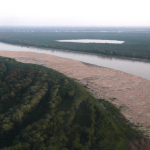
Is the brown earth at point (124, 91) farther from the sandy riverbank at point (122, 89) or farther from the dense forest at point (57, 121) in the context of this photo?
the dense forest at point (57, 121)

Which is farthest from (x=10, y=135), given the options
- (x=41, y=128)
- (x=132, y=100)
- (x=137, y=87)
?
(x=137, y=87)

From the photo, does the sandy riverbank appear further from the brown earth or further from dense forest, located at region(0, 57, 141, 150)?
dense forest, located at region(0, 57, 141, 150)

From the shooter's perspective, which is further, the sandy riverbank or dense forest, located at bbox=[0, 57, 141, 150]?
the sandy riverbank

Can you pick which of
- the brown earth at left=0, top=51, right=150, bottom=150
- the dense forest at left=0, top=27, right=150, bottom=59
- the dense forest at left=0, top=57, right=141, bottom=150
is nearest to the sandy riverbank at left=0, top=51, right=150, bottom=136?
the brown earth at left=0, top=51, right=150, bottom=150

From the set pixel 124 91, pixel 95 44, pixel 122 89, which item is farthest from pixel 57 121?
pixel 95 44

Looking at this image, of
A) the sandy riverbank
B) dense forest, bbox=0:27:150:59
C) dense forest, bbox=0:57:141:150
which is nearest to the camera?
dense forest, bbox=0:57:141:150

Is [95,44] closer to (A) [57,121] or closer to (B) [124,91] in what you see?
(B) [124,91]

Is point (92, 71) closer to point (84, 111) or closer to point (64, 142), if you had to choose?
point (84, 111)

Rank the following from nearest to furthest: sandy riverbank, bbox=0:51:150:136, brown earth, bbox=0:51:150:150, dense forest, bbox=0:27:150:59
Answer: brown earth, bbox=0:51:150:150 → sandy riverbank, bbox=0:51:150:136 → dense forest, bbox=0:27:150:59
